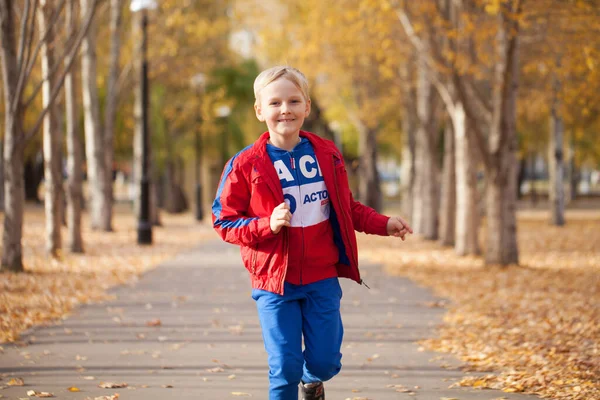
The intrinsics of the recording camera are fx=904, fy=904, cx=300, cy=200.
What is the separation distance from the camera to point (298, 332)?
14.6 feet

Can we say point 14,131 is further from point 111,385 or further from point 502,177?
point 111,385

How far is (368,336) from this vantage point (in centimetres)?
833

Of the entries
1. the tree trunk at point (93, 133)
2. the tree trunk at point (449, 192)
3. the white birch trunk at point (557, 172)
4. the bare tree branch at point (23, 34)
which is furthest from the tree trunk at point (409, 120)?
the bare tree branch at point (23, 34)

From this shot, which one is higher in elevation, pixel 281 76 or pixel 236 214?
pixel 281 76

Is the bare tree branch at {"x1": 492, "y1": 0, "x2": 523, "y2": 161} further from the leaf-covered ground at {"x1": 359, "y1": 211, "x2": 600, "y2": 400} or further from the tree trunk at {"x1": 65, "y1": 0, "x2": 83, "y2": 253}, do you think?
the tree trunk at {"x1": 65, "y1": 0, "x2": 83, "y2": 253}

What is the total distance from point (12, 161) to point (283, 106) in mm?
9115

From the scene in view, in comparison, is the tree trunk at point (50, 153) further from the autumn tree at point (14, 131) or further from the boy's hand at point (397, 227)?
the boy's hand at point (397, 227)

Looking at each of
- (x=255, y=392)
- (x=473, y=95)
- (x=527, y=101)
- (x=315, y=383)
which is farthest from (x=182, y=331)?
(x=527, y=101)

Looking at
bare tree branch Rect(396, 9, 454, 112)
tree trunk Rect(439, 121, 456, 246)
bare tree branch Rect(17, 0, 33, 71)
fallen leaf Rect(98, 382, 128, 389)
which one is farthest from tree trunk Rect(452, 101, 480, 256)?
fallen leaf Rect(98, 382, 128, 389)

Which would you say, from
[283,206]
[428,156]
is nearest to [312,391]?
[283,206]

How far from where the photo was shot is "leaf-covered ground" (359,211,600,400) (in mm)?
6301

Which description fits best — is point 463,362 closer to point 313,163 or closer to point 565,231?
point 313,163

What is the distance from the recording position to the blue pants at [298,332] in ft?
14.5

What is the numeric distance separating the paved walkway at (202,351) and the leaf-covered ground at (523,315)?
0.30 meters
